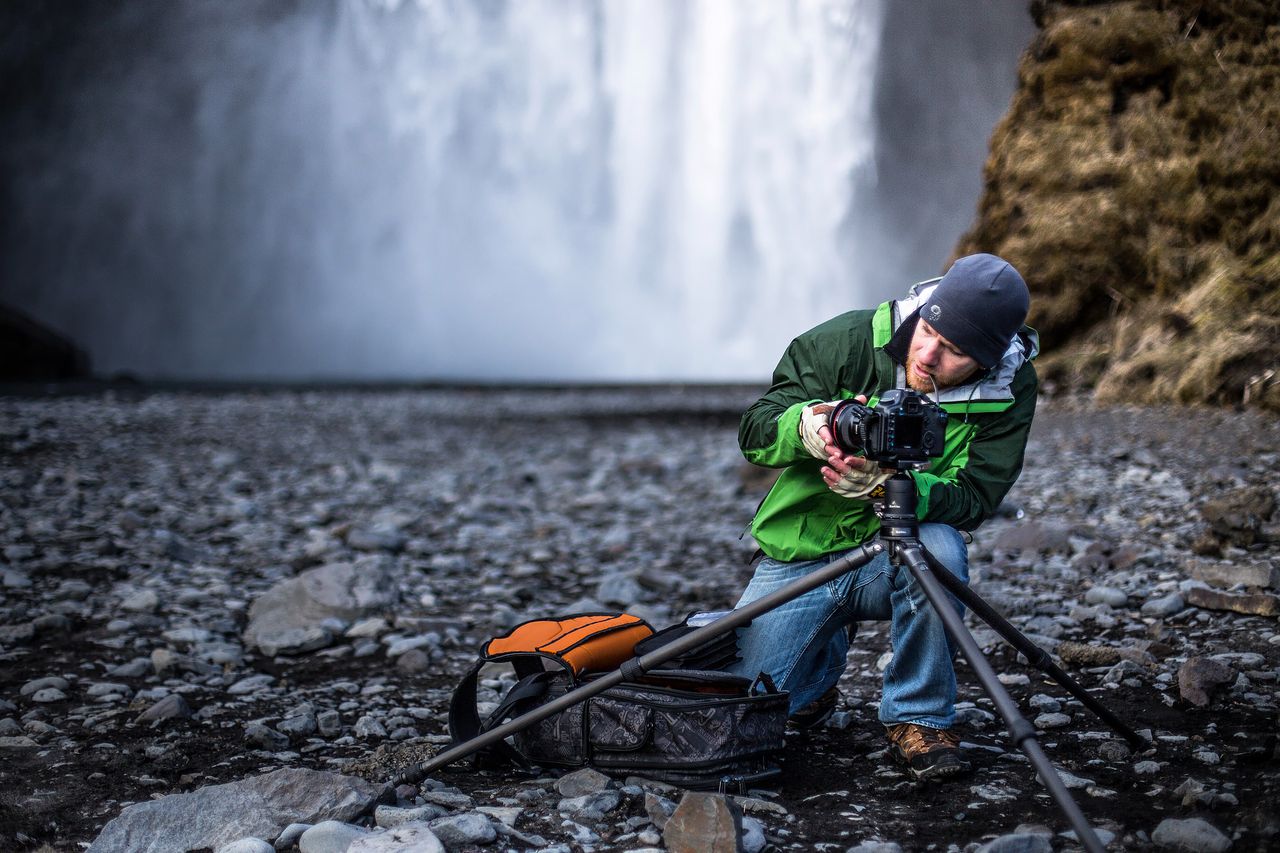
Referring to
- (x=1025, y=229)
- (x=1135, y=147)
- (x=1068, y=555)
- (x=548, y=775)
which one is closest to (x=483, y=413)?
(x=1025, y=229)

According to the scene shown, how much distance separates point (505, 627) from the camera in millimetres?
4992

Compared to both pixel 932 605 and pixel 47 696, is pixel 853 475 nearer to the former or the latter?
pixel 932 605

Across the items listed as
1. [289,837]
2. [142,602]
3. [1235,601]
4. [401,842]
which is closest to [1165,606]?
[1235,601]

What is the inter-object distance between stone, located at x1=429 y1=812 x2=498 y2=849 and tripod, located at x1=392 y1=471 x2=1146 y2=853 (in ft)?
0.86

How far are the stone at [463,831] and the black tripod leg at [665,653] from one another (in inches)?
10.2

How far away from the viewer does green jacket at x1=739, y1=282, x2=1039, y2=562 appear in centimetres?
283

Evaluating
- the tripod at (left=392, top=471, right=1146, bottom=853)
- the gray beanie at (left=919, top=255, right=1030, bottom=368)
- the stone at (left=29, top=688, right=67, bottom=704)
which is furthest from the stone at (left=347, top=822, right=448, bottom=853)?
the stone at (left=29, top=688, right=67, bottom=704)

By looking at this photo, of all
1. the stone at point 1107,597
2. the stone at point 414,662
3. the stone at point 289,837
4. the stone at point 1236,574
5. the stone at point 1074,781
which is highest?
the stone at point 1236,574

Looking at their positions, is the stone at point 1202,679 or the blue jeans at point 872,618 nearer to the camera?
the blue jeans at point 872,618

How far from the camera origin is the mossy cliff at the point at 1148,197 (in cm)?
1056

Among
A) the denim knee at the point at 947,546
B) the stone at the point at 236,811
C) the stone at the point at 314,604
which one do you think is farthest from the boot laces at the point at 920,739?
the stone at the point at 314,604

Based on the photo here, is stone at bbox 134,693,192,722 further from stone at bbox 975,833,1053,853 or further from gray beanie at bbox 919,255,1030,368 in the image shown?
gray beanie at bbox 919,255,1030,368

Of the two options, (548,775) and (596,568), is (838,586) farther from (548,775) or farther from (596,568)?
(596,568)

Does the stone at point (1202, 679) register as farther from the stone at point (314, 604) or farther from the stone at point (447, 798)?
the stone at point (314, 604)
